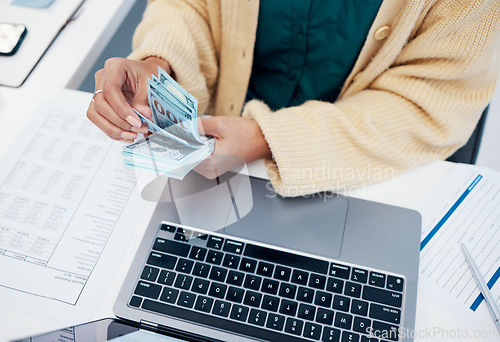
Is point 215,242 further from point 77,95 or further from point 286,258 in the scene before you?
point 77,95

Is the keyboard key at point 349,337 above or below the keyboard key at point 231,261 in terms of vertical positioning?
below

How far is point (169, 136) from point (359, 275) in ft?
1.04

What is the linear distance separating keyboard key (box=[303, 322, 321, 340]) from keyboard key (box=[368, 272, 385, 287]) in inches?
3.7

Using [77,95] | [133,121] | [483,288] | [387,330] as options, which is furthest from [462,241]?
[77,95]

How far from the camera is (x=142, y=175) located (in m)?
0.64

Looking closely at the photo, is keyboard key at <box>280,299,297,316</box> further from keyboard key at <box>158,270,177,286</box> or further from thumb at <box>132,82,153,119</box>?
thumb at <box>132,82,153,119</box>

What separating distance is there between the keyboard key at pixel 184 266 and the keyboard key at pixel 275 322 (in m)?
0.13

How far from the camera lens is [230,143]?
2.02ft

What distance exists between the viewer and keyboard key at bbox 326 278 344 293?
1.74 feet

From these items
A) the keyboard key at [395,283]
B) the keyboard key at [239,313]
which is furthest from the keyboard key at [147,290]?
the keyboard key at [395,283]

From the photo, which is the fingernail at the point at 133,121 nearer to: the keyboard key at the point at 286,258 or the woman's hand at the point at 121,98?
the woman's hand at the point at 121,98

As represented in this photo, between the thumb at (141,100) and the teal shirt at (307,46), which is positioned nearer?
the thumb at (141,100)

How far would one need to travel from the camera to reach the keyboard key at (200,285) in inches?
20.9

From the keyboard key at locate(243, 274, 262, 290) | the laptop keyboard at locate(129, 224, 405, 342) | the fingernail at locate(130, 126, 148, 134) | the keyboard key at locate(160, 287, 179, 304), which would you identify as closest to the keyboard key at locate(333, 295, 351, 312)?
the laptop keyboard at locate(129, 224, 405, 342)
